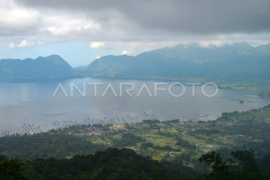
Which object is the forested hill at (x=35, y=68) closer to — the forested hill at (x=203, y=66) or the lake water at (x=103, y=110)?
the forested hill at (x=203, y=66)

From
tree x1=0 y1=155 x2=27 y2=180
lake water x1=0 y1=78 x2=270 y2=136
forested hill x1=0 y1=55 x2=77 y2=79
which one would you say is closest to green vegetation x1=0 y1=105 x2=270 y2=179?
tree x1=0 y1=155 x2=27 y2=180

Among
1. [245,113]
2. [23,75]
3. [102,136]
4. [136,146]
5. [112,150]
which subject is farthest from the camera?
[23,75]

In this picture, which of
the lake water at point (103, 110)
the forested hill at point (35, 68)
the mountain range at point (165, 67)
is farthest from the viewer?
the forested hill at point (35, 68)

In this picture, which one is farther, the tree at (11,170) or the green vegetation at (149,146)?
the green vegetation at (149,146)

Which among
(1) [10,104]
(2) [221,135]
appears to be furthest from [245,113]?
(1) [10,104]

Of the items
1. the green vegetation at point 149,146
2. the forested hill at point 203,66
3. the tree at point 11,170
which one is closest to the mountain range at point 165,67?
the forested hill at point 203,66

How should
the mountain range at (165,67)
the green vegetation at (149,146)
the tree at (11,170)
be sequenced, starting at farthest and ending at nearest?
the mountain range at (165,67)
the green vegetation at (149,146)
the tree at (11,170)

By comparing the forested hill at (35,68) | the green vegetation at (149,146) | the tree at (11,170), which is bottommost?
the green vegetation at (149,146)

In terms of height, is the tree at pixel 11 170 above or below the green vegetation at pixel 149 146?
above

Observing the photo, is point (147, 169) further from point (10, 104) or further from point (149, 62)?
point (149, 62)
